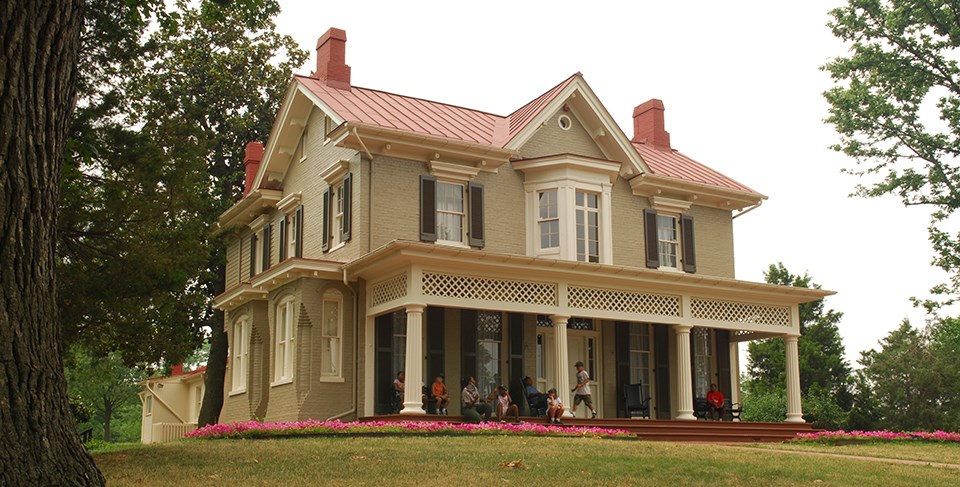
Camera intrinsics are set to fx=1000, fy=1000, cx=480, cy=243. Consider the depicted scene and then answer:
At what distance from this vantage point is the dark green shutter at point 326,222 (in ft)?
A: 77.1

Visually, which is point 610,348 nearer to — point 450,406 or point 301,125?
point 450,406

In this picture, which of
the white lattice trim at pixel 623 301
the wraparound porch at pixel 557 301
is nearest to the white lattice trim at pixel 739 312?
the wraparound porch at pixel 557 301

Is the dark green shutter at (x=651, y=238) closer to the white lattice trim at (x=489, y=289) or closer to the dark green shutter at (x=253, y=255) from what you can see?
the white lattice trim at (x=489, y=289)

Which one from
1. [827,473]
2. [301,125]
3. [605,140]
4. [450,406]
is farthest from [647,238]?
[827,473]

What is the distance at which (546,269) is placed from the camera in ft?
68.2

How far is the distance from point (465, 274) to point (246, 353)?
7801mm

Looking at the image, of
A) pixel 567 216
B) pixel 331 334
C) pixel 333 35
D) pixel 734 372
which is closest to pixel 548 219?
pixel 567 216

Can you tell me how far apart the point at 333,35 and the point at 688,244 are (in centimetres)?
1074

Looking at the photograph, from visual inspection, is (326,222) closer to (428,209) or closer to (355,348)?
(428,209)

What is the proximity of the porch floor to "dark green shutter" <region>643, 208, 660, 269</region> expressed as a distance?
195 inches

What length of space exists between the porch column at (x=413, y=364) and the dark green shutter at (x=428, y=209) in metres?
3.26

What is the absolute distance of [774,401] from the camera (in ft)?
106

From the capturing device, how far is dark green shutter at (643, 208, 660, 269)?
25.7 m

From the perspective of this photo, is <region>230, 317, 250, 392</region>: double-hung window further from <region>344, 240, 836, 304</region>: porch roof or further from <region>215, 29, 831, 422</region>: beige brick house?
<region>344, 240, 836, 304</region>: porch roof
